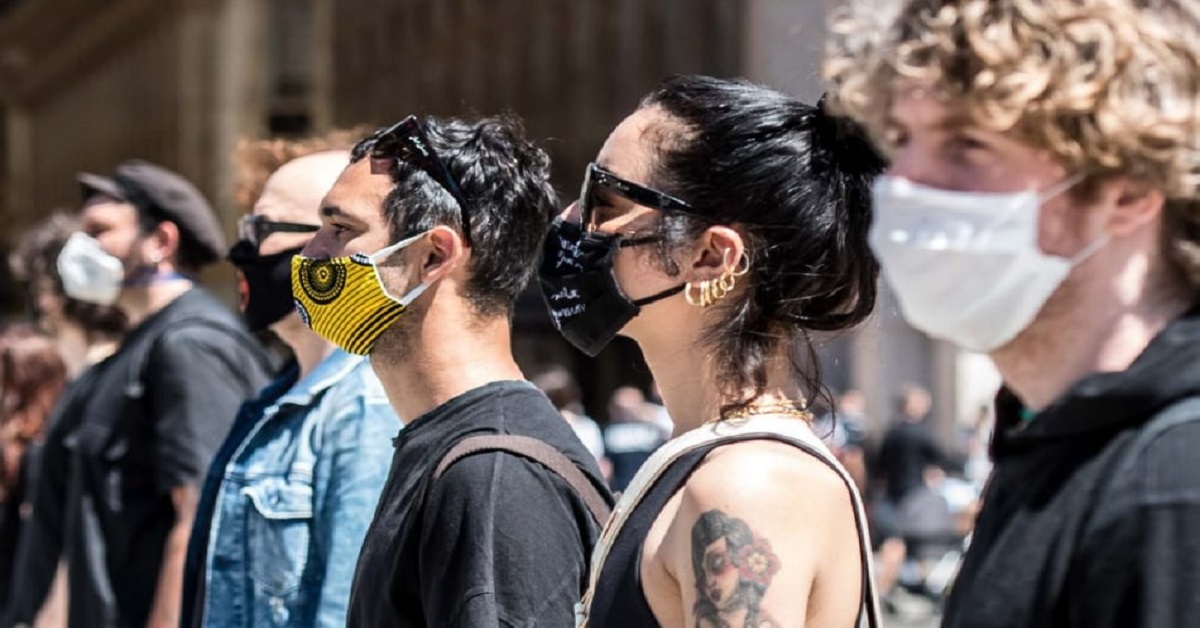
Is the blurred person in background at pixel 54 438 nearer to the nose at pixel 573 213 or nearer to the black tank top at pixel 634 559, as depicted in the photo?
the nose at pixel 573 213

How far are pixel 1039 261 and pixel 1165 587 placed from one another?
0.39 metres

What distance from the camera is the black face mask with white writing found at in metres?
3.07

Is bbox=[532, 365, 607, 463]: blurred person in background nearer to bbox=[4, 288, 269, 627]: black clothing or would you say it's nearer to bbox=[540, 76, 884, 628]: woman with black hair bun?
bbox=[4, 288, 269, 627]: black clothing

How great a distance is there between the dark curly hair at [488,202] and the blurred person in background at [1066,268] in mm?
1641

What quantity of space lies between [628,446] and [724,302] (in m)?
11.0

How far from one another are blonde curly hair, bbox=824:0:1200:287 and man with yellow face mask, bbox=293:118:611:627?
1.33 metres

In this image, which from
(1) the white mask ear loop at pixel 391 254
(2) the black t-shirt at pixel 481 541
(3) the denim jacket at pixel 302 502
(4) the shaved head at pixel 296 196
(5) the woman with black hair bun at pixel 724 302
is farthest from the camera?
(4) the shaved head at pixel 296 196

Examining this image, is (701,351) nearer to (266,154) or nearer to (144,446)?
(266,154)

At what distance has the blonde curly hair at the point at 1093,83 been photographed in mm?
1961

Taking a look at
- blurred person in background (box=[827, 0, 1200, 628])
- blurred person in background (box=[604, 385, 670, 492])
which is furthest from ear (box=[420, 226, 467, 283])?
blurred person in background (box=[604, 385, 670, 492])

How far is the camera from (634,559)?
273 centimetres

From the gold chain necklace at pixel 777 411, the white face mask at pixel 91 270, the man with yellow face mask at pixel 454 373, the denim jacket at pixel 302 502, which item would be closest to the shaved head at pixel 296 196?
the denim jacket at pixel 302 502

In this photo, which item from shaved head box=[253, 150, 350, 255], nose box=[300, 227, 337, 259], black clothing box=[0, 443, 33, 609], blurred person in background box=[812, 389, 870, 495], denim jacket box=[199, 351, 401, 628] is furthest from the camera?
blurred person in background box=[812, 389, 870, 495]

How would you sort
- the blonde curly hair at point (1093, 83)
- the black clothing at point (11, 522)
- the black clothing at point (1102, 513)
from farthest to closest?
the black clothing at point (11, 522)
the blonde curly hair at point (1093, 83)
the black clothing at point (1102, 513)
